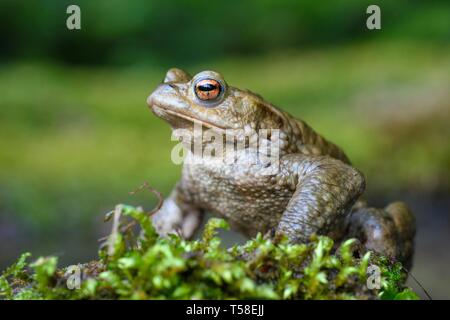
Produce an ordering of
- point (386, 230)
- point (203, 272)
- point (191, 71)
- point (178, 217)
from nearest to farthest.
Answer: point (203, 272), point (386, 230), point (178, 217), point (191, 71)

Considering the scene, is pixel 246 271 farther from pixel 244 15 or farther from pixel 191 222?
pixel 244 15

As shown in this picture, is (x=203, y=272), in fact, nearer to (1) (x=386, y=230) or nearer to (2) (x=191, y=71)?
(1) (x=386, y=230)

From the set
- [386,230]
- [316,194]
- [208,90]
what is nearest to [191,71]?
[208,90]

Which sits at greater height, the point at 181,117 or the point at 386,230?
the point at 181,117

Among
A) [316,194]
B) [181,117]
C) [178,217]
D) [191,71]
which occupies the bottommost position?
[178,217]

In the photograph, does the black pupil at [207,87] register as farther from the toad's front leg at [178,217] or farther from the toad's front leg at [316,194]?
the toad's front leg at [178,217]

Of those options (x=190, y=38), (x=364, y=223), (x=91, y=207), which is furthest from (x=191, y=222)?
(x=190, y=38)

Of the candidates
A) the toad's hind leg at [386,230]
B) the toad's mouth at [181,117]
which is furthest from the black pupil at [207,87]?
the toad's hind leg at [386,230]
